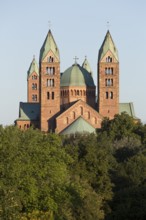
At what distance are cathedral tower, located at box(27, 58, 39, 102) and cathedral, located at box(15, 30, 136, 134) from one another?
2398 centimetres

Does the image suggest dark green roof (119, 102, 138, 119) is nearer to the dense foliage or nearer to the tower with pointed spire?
the tower with pointed spire

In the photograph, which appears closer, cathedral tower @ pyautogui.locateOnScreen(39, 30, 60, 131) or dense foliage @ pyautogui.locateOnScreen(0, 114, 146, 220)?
dense foliage @ pyautogui.locateOnScreen(0, 114, 146, 220)

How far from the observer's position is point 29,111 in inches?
4818

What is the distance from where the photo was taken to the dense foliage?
47284 millimetres

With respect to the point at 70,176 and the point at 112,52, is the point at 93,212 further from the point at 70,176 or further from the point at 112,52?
the point at 112,52

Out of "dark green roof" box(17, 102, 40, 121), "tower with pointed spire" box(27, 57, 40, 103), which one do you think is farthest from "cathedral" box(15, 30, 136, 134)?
"tower with pointed spire" box(27, 57, 40, 103)

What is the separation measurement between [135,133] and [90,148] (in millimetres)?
34639

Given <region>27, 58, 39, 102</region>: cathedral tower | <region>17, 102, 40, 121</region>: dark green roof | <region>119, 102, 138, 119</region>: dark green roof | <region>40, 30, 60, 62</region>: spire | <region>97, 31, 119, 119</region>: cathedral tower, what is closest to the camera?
<region>97, 31, 119, 119</region>: cathedral tower

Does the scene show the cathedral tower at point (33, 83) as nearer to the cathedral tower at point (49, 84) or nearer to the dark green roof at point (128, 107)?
the dark green roof at point (128, 107)

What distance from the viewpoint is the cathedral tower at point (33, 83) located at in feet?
473

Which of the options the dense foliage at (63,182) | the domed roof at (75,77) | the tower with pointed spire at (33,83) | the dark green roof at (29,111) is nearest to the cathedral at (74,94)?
the domed roof at (75,77)

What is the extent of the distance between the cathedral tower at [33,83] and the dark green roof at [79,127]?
3174cm

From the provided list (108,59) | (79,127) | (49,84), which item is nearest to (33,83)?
(49,84)

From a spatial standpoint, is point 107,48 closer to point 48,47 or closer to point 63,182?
point 48,47
